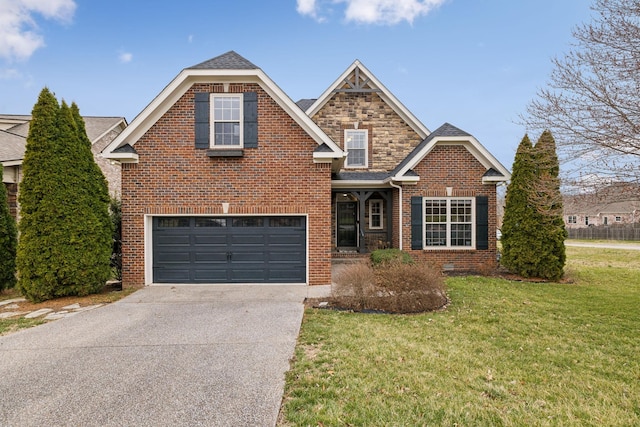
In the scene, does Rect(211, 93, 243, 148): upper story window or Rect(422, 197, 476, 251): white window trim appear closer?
Rect(211, 93, 243, 148): upper story window

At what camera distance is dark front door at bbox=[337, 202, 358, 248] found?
612 inches

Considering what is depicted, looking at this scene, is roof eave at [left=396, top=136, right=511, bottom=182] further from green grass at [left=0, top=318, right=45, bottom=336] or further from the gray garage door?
green grass at [left=0, top=318, right=45, bottom=336]

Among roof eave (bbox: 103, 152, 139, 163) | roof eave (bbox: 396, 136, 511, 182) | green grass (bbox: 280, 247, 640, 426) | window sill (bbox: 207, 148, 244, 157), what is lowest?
green grass (bbox: 280, 247, 640, 426)

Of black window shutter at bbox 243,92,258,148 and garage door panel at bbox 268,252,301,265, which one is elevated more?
black window shutter at bbox 243,92,258,148

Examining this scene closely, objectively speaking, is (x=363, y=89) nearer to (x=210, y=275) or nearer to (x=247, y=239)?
(x=247, y=239)

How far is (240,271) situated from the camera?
9312mm

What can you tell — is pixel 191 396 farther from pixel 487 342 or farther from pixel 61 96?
pixel 61 96

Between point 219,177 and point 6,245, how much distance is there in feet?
19.0

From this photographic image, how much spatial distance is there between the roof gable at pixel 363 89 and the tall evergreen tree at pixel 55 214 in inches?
355

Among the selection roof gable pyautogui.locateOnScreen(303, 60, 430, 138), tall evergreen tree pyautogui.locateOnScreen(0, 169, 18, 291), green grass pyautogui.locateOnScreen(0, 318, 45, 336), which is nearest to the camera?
green grass pyautogui.locateOnScreen(0, 318, 45, 336)

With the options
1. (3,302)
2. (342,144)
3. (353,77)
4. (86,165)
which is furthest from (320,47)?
(3,302)

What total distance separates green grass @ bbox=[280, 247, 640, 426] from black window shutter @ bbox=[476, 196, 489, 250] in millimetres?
4620

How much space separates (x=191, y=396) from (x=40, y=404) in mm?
1526

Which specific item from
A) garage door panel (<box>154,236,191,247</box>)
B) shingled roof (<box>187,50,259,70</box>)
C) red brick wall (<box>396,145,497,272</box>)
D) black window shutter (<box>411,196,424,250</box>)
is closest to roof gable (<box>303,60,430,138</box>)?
red brick wall (<box>396,145,497,272</box>)
